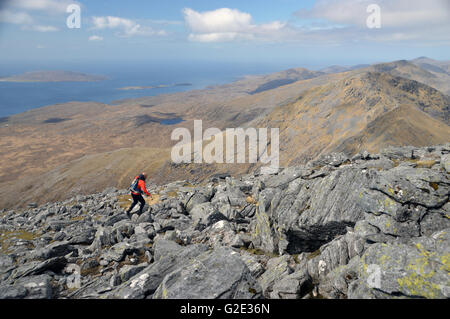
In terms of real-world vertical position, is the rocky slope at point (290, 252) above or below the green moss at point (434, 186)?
below

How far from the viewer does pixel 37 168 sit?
504ft

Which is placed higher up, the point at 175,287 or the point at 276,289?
the point at 175,287

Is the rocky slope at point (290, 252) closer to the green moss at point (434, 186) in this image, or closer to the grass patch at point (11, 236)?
the green moss at point (434, 186)

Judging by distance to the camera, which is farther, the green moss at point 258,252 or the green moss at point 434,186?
the green moss at point 258,252
